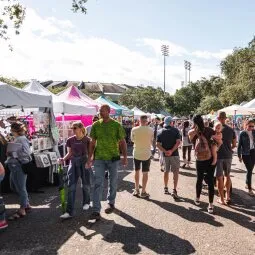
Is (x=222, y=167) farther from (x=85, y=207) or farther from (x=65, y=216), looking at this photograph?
(x=65, y=216)

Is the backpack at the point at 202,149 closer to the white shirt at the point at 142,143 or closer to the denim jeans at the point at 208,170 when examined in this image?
the denim jeans at the point at 208,170

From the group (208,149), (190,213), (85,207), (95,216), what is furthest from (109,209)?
(208,149)

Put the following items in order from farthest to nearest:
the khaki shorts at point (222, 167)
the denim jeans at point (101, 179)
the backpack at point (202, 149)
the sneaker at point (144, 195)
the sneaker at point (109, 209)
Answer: the sneaker at point (144, 195) → the khaki shorts at point (222, 167) → the backpack at point (202, 149) → the sneaker at point (109, 209) → the denim jeans at point (101, 179)

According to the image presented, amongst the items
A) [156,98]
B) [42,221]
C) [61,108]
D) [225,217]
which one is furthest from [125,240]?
[156,98]

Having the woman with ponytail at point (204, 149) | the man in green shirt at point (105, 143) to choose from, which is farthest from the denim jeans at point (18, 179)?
the woman with ponytail at point (204, 149)

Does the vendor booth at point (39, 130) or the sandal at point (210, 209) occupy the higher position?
the vendor booth at point (39, 130)

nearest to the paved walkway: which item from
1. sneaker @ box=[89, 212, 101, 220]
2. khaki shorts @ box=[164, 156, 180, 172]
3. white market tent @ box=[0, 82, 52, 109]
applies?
sneaker @ box=[89, 212, 101, 220]

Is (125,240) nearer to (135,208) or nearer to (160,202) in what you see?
(135,208)

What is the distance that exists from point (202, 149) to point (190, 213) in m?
1.21

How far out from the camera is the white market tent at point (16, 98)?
8.58 meters

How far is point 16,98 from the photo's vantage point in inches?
346

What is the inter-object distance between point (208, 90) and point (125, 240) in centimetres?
7230

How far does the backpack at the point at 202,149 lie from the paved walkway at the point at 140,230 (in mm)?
1006

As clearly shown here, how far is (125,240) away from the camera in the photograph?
17.9 ft
